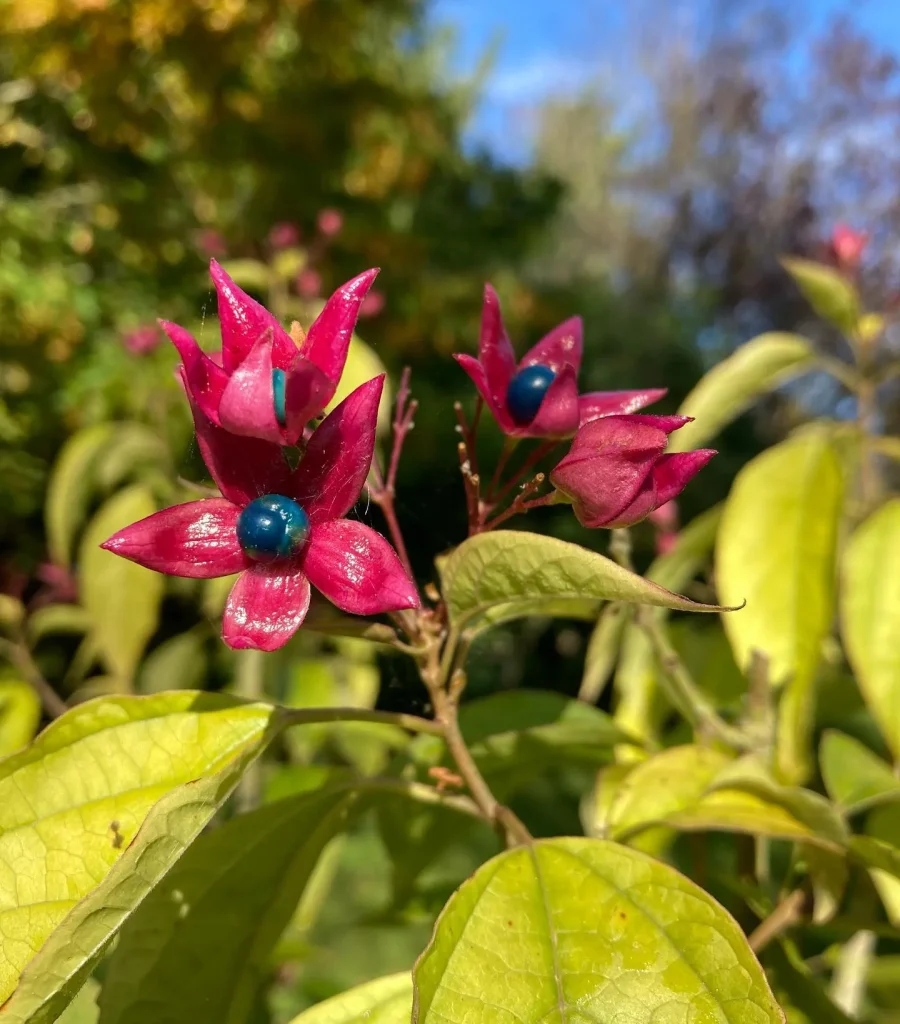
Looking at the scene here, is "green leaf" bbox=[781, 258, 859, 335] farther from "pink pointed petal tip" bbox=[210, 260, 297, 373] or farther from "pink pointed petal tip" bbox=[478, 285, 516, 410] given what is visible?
"pink pointed petal tip" bbox=[210, 260, 297, 373]

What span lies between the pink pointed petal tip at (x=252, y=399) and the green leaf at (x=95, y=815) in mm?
190

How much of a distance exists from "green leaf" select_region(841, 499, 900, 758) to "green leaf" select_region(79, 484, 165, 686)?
3.88 feet

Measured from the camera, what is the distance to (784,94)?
21.5ft

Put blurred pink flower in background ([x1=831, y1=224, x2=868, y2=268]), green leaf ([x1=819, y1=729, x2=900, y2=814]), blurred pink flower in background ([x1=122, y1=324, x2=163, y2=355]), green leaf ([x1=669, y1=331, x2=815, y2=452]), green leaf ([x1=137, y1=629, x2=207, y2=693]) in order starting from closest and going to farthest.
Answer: green leaf ([x1=819, y1=729, x2=900, y2=814]), green leaf ([x1=669, y1=331, x2=815, y2=452]), blurred pink flower in background ([x1=831, y1=224, x2=868, y2=268]), green leaf ([x1=137, y1=629, x2=207, y2=693]), blurred pink flower in background ([x1=122, y1=324, x2=163, y2=355])

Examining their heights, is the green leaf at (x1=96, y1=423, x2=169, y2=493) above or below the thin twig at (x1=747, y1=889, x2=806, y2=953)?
above

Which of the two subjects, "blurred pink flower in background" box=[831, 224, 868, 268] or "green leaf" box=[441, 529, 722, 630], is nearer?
"green leaf" box=[441, 529, 722, 630]

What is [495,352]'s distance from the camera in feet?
1.83

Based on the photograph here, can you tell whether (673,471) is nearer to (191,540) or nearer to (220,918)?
(191,540)

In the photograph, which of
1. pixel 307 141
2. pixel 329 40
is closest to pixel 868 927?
pixel 329 40

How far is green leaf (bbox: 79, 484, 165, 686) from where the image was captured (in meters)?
1.57

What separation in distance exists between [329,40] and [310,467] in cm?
296

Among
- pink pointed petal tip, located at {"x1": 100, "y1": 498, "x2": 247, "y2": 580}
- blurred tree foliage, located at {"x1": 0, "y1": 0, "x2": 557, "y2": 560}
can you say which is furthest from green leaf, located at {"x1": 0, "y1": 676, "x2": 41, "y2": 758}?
pink pointed petal tip, located at {"x1": 100, "y1": 498, "x2": 247, "y2": 580}

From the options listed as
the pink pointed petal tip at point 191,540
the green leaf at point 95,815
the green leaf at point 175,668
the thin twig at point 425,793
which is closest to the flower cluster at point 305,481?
the pink pointed petal tip at point 191,540

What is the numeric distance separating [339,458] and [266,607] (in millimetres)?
93
